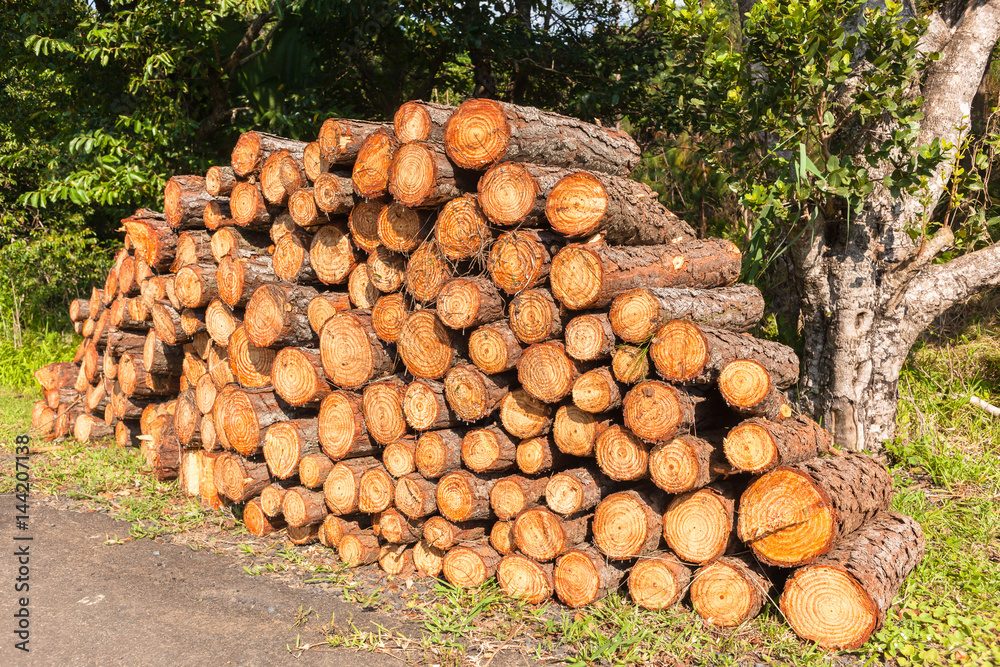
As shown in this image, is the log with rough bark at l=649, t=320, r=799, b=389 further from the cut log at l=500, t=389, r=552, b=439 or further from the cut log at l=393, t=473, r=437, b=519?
the cut log at l=393, t=473, r=437, b=519

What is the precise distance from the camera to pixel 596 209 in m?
3.41

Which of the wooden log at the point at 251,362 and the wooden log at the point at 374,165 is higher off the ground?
the wooden log at the point at 374,165

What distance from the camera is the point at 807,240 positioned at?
16.1ft

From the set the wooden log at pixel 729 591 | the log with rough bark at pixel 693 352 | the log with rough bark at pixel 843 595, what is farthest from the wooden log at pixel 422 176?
the log with rough bark at pixel 843 595

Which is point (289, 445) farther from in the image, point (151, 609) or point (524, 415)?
point (524, 415)

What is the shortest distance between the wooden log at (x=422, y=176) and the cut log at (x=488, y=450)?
1.20 meters

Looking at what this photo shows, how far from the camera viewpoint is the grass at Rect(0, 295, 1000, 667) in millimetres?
3074

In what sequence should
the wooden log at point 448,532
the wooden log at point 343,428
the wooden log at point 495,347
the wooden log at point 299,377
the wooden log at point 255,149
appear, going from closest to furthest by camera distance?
the wooden log at point 495,347 < the wooden log at point 448,532 < the wooden log at point 343,428 < the wooden log at point 299,377 < the wooden log at point 255,149

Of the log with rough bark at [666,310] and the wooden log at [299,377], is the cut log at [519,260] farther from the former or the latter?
the wooden log at [299,377]

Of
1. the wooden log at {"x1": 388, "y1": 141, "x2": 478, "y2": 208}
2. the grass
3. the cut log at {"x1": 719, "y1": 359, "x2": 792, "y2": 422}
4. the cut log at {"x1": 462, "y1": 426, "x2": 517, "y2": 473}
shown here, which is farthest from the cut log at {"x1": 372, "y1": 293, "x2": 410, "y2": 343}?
the cut log at {"x1": 719, "y1": 359, "x2": 792, "y2": 422}

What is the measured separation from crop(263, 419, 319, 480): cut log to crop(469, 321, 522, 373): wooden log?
124 centimetres

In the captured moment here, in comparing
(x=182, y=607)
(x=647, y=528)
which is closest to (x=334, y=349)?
(x=182, y=607)

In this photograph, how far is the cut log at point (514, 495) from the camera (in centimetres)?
353

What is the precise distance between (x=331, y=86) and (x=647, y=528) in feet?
20.8
